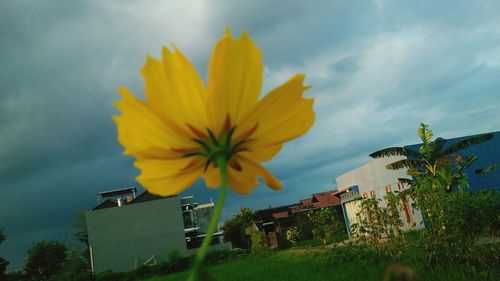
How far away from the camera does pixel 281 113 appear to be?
306 mm

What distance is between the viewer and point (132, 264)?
2723cm

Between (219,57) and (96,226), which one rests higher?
(96,226)

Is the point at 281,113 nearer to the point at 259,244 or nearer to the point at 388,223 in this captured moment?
the point at 388,223

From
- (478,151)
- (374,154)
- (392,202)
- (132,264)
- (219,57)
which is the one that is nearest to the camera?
(219,57)

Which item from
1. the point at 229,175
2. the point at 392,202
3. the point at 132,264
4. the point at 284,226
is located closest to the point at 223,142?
the point at 229,175

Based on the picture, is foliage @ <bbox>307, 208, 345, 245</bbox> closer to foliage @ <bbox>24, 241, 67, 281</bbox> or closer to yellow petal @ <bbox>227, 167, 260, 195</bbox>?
yellow petal @ <bbox>227, 167, 260, 195</bbox>

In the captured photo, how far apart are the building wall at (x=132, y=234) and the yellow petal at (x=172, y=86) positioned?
1115 inches

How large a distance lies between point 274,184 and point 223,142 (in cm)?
5

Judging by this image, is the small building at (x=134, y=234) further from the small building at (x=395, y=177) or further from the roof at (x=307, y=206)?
the small building at (x=395, y=177)

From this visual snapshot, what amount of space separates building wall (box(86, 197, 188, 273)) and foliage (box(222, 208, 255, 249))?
17.6ft

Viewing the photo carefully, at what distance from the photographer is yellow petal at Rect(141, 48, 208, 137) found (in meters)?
0.29

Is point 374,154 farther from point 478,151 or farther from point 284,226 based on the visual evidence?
point 284,226

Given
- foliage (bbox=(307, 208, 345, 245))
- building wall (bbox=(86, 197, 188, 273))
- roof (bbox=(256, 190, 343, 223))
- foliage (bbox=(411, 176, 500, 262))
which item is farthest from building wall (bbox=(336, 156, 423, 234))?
foliage (bbox=(411, 176, 500, 262))

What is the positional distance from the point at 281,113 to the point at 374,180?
69.4 feet
